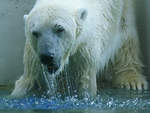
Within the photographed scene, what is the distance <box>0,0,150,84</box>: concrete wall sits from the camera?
6078 mm

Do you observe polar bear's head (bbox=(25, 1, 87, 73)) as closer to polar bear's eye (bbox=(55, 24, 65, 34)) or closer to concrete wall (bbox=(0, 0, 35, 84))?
polar bear's eye (bbox=(55, 24, 65, 34))

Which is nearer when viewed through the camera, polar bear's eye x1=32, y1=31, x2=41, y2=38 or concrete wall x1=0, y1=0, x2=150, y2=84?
polar bear's eye x1=32, y1=31, x2=41, y2=38

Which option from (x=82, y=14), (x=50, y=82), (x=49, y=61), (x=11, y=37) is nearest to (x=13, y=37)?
(x=11, y=37)

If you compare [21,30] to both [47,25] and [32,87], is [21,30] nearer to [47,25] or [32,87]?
[32,87]

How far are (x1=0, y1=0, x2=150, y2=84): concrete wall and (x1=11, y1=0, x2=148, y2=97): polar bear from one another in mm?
163

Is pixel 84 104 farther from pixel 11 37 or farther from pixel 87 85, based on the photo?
pixel 11 37

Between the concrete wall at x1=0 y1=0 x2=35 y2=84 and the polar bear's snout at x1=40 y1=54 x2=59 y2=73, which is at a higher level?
the concrete wall at x1=0 y1=0 x2=35 y2=84

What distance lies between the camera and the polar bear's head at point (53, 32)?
14.7 feet

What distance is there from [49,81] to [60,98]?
0.61 feet

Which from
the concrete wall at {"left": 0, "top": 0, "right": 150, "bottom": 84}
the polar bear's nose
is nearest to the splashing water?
the polar bear's nose

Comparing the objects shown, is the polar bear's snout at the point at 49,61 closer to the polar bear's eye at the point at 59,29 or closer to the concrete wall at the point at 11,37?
the polar bear's eye at the point at 59,29

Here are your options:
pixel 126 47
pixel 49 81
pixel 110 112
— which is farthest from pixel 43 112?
pixel 126 47

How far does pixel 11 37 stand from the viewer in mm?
6105

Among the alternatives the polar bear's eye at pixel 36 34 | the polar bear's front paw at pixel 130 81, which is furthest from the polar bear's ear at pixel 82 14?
the polar bear's front paw at pixel 130 81
